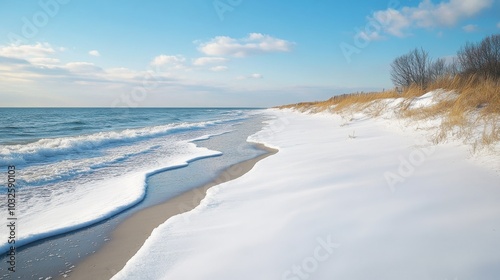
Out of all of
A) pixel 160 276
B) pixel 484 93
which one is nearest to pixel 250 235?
pixel 160 276

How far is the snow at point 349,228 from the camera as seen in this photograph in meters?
1.97

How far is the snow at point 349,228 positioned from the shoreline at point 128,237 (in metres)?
0.31

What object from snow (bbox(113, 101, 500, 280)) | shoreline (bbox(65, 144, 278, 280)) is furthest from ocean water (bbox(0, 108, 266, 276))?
snow (bbox(113, 101, 500, 280))

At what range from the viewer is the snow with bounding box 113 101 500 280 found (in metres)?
1.97

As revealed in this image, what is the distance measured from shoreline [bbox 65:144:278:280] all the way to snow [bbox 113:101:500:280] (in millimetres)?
309

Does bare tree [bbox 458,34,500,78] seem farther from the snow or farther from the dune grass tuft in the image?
the snow

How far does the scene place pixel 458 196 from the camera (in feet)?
9.19

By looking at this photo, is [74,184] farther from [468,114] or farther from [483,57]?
[483,57]

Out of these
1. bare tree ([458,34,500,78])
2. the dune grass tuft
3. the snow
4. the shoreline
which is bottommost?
the shoreline

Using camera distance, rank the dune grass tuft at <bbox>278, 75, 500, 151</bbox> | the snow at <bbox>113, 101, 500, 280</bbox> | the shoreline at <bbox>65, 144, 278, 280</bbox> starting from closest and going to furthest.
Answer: the snow at <bbox>113, 101, 500, 280</bbox> < the shoreline at <bbox>65, 144, 278, 280</bbox> < the dune grass tuft at <bbox>278, 75, 500, 151</bbox>

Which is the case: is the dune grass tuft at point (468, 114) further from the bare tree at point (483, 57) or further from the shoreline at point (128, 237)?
the bare tree at point (483, 57)

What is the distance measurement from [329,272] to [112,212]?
3395 millimetres

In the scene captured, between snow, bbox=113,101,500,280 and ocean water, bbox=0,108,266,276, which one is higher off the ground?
snow, bbox=113,101,500,280

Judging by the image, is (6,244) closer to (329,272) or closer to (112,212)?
(112,212)
